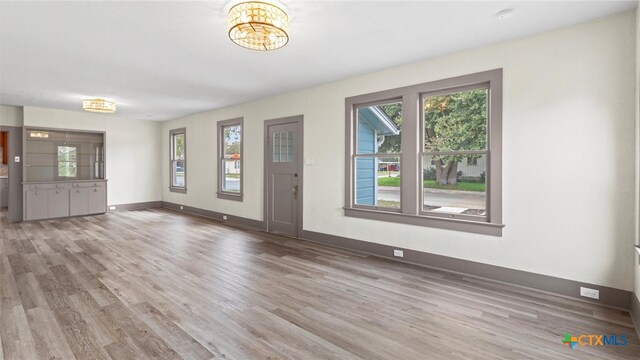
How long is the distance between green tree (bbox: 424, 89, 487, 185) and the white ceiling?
57 cm

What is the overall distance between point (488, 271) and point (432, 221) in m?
0.81

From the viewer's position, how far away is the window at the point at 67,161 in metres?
7.65

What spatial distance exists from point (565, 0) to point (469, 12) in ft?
2.38

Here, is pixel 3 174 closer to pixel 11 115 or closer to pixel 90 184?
pixel 11 115

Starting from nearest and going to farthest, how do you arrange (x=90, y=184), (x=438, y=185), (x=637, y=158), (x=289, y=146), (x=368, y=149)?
(x=637, y=158)
(x=438, y=185)
(x=368, y=149)
(x=289, y=146)
(x=90, y=184)

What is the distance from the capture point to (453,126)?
383cm

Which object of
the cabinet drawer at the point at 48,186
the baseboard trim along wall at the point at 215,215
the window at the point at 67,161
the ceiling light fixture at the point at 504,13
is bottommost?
the baseboard trim along wall at the point at 215,215

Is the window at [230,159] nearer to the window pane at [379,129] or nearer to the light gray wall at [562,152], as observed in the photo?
the window pane at [379,129]

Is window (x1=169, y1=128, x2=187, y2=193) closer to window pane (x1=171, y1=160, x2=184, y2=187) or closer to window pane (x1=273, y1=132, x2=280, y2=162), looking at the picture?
window pane (x1=171, y1=160, x2=184, y2=187)

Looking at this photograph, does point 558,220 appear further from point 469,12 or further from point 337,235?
point 337,235

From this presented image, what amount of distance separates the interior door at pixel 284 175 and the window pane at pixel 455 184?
230 centimetres

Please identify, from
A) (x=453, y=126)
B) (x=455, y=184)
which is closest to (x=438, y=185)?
(x=455, y=184)

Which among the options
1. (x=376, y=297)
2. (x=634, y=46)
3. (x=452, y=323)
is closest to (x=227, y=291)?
(x=376, y=297)

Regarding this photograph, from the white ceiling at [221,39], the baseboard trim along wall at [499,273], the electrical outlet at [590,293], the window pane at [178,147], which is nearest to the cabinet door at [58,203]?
the window pane at [178,147]
